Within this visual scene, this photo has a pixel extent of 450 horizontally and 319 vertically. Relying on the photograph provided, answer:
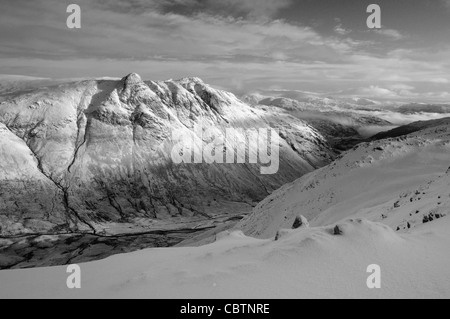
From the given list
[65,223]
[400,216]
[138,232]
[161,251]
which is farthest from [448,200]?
[65,223]

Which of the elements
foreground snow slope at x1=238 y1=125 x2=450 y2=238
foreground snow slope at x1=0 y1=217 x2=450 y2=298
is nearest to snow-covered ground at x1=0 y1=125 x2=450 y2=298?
foreground snow slope at x1=0 y1=217 x2=450 y2=298

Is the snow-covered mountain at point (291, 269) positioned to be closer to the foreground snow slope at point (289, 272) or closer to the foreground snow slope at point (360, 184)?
the foreground snow slope at point (289, 272)

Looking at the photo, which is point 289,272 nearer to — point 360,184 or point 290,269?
point 290,269

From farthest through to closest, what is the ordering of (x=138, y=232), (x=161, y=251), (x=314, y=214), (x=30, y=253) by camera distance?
(x=138, y=232)
(x=30, y=253)
(x=314, y=214)
(x=161, y=251)

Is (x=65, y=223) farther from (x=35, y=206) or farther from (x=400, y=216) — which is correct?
(x=400, y=216)

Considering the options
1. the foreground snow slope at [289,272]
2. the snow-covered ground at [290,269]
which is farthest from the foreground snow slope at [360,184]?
the foreground snow slope at [289,272]
